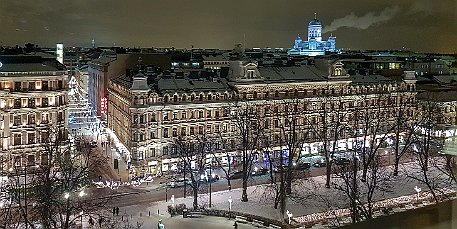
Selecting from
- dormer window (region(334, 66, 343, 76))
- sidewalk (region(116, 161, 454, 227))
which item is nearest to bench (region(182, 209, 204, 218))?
sidewalk (region(116, 161, 454, 227))

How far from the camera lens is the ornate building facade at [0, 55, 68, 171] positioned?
900 cm

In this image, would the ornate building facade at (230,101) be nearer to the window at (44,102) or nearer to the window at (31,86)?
the window at (44,102)

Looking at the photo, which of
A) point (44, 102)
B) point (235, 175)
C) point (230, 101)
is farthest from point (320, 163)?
point (44, 102)

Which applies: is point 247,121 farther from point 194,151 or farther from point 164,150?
point 164,150

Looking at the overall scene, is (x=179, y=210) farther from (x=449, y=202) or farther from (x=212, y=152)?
(x=449, y=202)

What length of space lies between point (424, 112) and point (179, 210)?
26.7ft

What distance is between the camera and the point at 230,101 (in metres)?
10.9

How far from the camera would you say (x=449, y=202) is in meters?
1.51

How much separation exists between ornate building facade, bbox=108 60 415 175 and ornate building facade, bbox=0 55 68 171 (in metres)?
1.40

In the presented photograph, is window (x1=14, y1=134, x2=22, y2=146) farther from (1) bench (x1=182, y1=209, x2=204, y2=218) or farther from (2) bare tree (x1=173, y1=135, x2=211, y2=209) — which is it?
(1) bench (x1=182, y1=209, x2=204, y2=218)

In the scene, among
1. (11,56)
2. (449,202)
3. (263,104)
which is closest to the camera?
(449,202)

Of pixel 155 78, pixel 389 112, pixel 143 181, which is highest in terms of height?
pixel 155 78

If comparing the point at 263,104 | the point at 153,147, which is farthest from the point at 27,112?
the point at 263,104

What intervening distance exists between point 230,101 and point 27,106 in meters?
3.89
